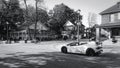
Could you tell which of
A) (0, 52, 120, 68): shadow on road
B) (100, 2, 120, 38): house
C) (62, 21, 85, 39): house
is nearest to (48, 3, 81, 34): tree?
(62, 21, 85, 39): house

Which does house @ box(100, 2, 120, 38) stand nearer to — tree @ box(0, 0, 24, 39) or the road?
the road

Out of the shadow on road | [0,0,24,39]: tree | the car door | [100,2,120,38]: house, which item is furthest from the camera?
[0,0,24,39]: tree

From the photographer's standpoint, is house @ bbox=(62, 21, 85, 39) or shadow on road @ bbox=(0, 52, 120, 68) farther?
house @ bbox=(62, 21, 85, 39)

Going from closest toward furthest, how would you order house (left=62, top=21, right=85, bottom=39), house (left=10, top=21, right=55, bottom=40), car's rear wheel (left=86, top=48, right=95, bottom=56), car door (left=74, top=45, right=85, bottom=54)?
car's rear wheel (left=86, top=48, right=95, bottom=56) < car door (left=74, top=45, right=85, bottom=54) < house (left=10, top=21, right=55, bottom=40) < house (left=62, top=21, right=85, bottom=39)

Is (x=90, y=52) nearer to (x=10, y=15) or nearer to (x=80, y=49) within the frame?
(x=80, y=49)

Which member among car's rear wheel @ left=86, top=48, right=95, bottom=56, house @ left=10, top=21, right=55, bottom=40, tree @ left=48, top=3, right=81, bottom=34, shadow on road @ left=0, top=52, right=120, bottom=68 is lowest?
shadow on road @ left=0, top=52, right=120, bottom=68

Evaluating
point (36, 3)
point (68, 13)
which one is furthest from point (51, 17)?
point (36, 3)

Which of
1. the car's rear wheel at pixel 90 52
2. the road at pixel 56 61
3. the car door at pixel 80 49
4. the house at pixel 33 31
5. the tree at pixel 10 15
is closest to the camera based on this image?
the road at pixel 56 61

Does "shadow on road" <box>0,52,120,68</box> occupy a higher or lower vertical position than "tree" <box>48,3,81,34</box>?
lower

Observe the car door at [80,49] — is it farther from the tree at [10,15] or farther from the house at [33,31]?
the tree at [10,15]

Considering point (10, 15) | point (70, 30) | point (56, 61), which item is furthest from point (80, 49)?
point (70, 30)

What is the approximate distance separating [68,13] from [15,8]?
78.9 feet

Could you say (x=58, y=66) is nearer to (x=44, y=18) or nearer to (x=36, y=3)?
(x=36, y=3)

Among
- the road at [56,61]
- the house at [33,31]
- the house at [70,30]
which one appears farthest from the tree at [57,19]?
the road at [56,61]
